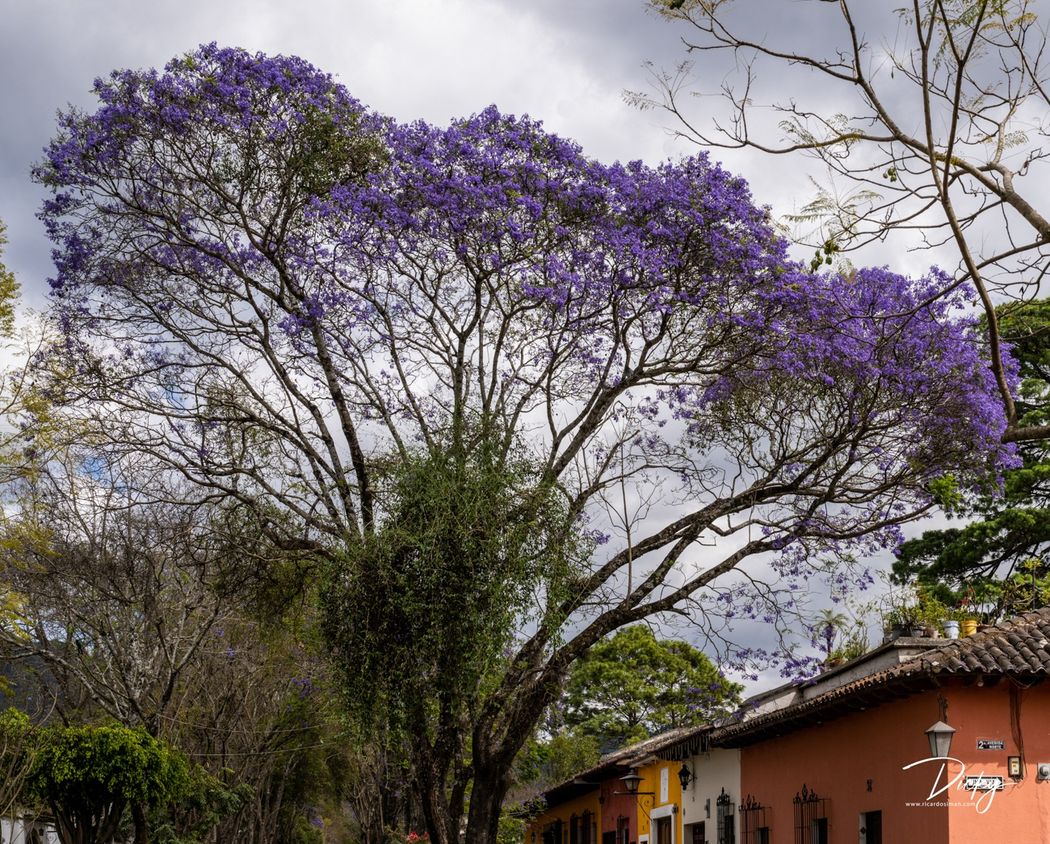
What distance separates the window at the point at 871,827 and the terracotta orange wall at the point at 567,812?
1775 centimetres

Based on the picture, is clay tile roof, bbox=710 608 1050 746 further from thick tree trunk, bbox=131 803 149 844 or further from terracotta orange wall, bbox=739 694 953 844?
thick tree trunk, bbox=131 803 149 844

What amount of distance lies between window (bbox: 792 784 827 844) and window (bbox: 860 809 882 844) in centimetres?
117

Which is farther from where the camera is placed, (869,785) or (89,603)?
(89,603)

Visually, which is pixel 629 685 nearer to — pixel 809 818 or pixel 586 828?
pixel 586 828

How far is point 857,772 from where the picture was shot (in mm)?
16203

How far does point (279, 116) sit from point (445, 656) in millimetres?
7077

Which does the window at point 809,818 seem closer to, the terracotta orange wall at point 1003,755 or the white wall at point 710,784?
the white wall at point 710,784

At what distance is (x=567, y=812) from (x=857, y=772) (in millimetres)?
23685

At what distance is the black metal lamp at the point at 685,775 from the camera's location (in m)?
24.2

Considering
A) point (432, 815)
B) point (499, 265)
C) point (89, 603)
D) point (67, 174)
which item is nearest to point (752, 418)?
point (499, 265)

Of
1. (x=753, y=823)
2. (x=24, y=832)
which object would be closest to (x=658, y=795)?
(x=753, y=823)

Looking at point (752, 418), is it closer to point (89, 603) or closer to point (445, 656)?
point (445, 656)

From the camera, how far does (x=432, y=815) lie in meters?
17.1

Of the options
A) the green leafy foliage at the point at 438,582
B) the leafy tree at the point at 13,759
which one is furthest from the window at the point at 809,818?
the leafy tree at the point at 13,759
